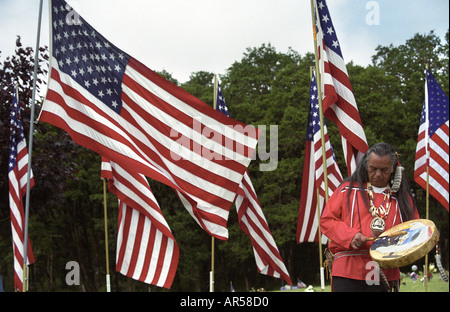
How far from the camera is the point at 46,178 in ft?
49.3

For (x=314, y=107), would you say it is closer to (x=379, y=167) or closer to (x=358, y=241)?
(x=379, y=167)

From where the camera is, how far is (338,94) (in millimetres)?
7355

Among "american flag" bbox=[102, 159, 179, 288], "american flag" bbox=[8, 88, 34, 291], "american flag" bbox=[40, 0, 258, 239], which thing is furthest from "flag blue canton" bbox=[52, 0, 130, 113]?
"american flag" bbox=[8, 88, 34, 291]

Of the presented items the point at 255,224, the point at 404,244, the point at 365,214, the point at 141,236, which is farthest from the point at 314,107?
the point at 404,244

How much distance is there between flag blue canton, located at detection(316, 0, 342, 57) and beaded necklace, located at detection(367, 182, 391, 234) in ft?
10.4

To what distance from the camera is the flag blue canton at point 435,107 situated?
1398 centimetres

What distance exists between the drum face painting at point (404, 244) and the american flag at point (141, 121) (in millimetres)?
2182

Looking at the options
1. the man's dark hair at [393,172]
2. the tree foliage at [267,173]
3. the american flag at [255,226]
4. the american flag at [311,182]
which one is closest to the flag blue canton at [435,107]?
the american flag at [311,182]

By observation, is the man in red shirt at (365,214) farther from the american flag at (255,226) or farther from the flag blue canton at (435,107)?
the flag blue canton at (435,107)

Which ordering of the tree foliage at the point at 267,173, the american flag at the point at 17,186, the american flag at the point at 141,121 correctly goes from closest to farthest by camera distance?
the american flag at the point at 141,121, the american flag at the point at 17,186, the tree foliage at the point at 267,173

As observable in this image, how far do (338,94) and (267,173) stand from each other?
24.3 meters

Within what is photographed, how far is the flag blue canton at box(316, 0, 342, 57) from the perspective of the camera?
297 inches

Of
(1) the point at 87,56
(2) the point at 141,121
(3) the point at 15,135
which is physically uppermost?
(3) the point at 15,135
